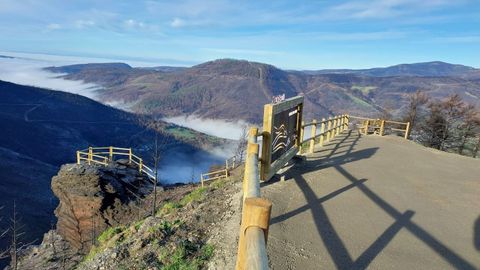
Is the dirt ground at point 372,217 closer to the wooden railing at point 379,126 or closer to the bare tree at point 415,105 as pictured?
the wooden railing at point 379,126

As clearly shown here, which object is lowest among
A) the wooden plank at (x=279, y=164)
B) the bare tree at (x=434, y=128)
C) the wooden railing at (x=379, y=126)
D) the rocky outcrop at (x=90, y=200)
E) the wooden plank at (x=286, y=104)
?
the rocky outcrop at (x=90, y=200)

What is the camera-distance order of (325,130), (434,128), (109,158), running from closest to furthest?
1. (325,130)
2. (109,158)
3. (434,128)

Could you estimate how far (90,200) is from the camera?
22.8 meters

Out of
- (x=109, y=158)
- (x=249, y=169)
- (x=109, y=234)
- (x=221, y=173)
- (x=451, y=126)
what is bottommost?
(x=221, y=173)

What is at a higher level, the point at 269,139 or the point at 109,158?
the point at 269,139

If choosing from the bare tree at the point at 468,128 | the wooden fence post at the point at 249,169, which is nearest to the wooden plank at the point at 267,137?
the wooden fence post at the point at 249,169

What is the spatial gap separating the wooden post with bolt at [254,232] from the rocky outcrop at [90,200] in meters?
21.6

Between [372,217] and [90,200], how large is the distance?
20559mm

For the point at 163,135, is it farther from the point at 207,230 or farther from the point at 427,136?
the point at 207,230

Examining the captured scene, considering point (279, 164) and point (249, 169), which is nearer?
point (249, 169)

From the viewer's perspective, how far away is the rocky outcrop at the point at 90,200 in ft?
74.5

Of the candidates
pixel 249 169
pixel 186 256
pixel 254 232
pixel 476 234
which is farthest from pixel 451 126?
pixel 254 232

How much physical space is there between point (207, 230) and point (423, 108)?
3899 centimetres

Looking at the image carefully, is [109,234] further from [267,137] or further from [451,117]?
[451,117]
